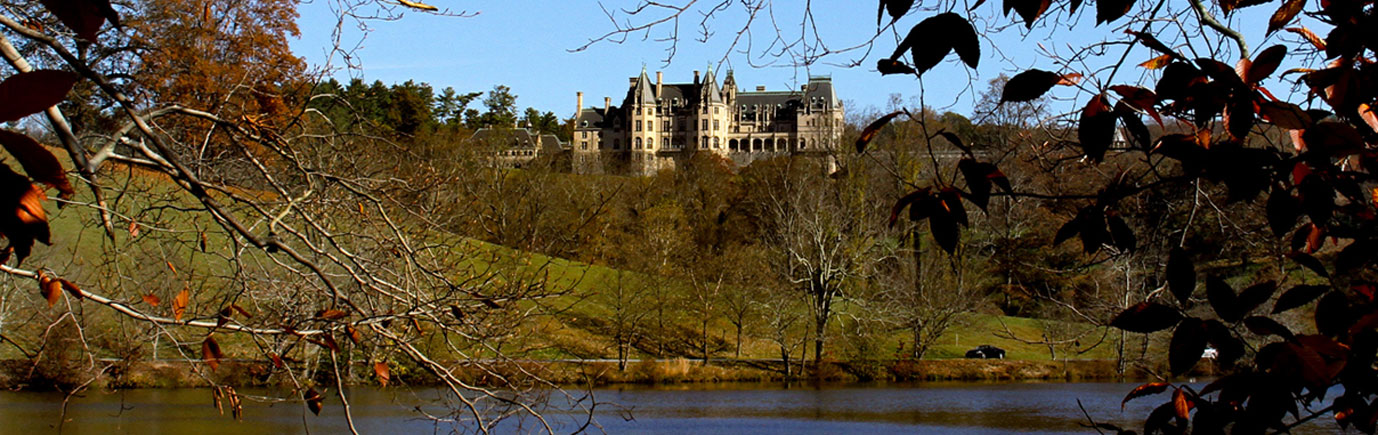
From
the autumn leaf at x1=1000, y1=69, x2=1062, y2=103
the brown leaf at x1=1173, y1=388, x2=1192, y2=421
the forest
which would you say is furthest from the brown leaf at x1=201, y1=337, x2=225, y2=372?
the brown leaf at x1=1173, y1=388, x2=1192, y2=421

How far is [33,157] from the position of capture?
112 centimetres

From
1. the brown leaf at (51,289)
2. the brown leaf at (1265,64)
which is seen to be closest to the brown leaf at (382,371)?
the brown leaf at (51,289)

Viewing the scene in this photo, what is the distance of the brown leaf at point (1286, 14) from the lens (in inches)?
94.7

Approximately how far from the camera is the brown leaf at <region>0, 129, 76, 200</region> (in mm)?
1090

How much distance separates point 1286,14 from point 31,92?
2302 millimetres

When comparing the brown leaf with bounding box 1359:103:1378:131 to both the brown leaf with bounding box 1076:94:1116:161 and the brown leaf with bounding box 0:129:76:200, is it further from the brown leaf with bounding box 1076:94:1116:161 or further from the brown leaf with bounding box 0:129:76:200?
the brown leaf with bounding box 0:129:76:200

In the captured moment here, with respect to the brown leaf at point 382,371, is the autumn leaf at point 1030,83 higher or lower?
higher

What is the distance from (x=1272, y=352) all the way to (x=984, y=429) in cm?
1765

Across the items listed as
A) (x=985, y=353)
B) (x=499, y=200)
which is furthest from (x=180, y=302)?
(x=985, y=353)

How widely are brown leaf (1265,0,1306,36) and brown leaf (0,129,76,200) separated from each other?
224 cm

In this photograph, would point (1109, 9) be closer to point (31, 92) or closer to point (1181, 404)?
point (1181, 404)

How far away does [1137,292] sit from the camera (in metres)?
20.5

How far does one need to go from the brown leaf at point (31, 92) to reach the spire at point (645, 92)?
8153 cm

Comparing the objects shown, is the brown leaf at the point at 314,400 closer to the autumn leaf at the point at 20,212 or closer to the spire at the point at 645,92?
the autumn leaf at the point at 20,212
